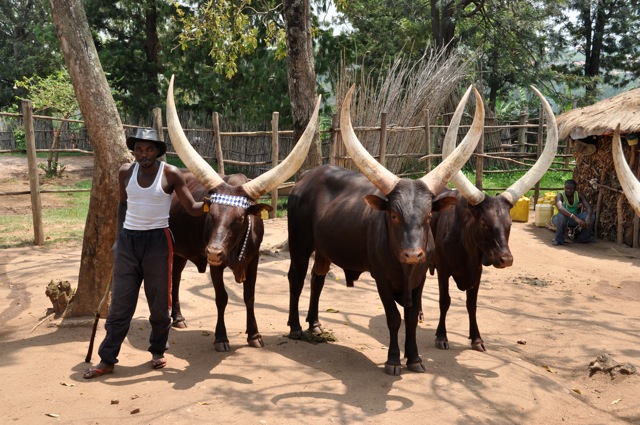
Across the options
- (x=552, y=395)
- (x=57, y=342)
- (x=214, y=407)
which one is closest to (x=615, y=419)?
(x=552, y=395)

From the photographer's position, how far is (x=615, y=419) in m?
4.40

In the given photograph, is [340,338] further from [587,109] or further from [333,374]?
[587,109]

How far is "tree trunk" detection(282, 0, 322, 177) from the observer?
795 cm

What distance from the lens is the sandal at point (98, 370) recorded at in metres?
4.28

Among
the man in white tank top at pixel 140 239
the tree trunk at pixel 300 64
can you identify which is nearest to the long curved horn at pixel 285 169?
the man in white tank top at pixel 140 239

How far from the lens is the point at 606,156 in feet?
36.8

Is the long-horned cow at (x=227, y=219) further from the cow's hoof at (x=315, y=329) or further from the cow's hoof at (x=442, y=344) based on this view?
the cow's hoof at (x=442, y=344)

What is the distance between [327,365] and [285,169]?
1507 millimetres

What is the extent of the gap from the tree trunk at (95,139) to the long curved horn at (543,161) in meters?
3.18

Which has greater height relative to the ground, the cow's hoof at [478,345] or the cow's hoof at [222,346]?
the cow's hoof at [222,346]

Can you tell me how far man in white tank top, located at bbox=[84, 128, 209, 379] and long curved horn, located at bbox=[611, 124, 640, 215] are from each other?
9.37ft

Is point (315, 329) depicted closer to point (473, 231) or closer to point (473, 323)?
point (473, 323)

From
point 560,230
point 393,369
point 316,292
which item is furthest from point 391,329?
point 560,230

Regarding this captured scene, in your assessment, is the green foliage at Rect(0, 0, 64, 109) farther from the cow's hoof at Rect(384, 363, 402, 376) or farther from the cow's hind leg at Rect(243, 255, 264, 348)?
the cow's hoof at Rect(384, 363, 402, 376)
